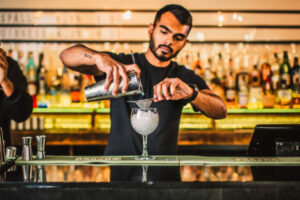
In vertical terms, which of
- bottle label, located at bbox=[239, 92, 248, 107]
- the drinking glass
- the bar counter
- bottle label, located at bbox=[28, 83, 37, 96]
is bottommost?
the bar counter

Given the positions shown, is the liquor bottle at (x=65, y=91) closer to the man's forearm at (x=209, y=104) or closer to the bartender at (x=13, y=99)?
the bartender at (x=13, y=99)

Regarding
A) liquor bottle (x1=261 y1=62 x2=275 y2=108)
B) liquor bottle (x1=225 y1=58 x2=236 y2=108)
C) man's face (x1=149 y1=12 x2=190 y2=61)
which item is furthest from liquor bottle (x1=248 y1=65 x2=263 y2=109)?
man's face (x1=149 y1=12 x2=190 y2=61)

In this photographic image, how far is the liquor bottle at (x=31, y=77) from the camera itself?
3.03 m

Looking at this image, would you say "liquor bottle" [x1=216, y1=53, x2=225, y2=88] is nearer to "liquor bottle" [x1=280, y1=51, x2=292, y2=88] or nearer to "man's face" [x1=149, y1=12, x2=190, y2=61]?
"liquor bottle" [x1=280, y1=51, x2=292, y2=88]

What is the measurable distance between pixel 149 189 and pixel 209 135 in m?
1.93

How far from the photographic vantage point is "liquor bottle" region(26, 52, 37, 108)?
3032 mm

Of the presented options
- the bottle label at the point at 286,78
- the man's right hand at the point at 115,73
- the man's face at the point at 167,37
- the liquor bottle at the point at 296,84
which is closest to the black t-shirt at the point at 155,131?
the man's face at the point at 167,37

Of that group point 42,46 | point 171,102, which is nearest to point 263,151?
point 171,102

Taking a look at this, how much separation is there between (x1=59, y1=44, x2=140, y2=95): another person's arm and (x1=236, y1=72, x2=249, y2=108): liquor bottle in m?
1.69

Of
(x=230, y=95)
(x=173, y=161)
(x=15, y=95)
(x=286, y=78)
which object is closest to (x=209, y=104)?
(x=173, y=161)

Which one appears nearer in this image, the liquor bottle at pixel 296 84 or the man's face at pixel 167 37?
the man's face at pixel 167 37

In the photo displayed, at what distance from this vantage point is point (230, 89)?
3.13 m

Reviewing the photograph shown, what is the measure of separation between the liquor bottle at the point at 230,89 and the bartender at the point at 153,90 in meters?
1.15

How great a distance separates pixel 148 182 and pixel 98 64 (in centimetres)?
49
